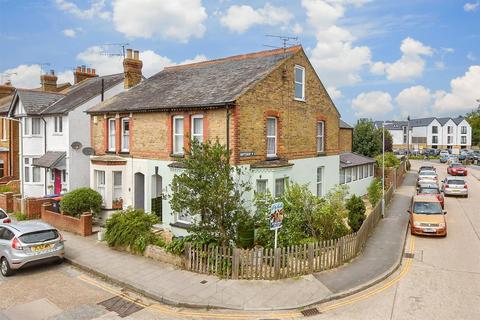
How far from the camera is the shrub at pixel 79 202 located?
60.4 ft

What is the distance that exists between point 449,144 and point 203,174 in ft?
344

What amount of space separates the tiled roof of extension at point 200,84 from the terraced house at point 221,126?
2.7 inches

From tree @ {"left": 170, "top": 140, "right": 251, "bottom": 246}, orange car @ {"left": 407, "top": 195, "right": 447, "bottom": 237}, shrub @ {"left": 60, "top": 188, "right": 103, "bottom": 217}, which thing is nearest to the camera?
tree @ {"left": 170, "top": 140, "right": 251, "bottom": 246}

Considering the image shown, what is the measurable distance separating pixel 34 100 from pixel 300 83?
18547 millimetres

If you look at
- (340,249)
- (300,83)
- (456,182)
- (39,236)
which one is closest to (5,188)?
(39,236)

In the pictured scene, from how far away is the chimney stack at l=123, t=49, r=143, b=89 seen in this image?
930 inches

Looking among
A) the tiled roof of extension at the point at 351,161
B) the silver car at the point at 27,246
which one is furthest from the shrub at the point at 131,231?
the tiled roof of extension at the point at 351,161

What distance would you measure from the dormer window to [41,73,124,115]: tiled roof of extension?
1272cm

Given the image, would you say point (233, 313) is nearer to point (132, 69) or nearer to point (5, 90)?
point (132, 69)

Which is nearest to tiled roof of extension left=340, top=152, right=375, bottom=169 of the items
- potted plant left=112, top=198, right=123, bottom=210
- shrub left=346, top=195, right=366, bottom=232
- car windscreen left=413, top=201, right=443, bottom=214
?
car windscreen left=413, top=201, right=443, bottom=214

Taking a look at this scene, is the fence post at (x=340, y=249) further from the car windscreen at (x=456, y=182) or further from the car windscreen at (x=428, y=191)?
the car windscreen at (x=456, y=182)

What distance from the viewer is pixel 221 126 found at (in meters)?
15.6

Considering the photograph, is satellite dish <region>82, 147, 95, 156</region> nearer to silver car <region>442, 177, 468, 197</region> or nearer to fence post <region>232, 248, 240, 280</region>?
fence post <region>232, 248, 240, 280</region>

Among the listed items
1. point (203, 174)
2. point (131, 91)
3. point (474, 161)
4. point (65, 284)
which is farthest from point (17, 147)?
point (474, 161)
